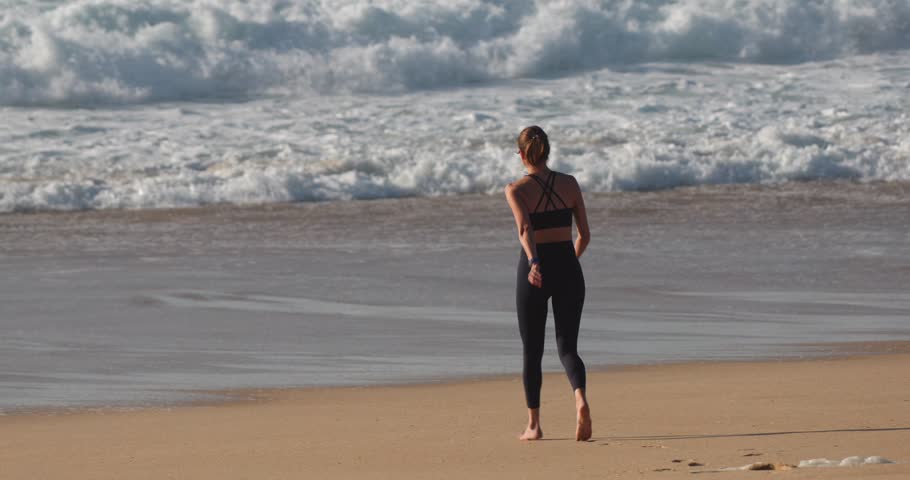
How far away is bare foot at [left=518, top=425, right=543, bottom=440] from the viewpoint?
5660 millimetres

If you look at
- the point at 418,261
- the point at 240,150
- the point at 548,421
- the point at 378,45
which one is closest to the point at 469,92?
the point at 378,45

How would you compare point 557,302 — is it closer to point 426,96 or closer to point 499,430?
point 499,430

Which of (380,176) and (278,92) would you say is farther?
(278,92)

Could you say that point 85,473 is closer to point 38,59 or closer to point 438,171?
point 438,171

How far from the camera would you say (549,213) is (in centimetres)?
575

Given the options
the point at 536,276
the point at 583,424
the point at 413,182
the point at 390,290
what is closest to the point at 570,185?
the point at 536,276

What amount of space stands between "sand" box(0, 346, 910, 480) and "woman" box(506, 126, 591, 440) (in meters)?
0.27

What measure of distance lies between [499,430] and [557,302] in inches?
23.7

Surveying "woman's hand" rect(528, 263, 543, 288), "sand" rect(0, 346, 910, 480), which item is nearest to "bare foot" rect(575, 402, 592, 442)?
"sand" rect(0, 346, 910, 480)

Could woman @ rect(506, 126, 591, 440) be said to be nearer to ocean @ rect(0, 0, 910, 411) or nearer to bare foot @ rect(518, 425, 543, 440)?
bare foot @ rect(518, 425, 543, 440)

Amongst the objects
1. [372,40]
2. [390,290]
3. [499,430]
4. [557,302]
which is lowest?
[390,290]

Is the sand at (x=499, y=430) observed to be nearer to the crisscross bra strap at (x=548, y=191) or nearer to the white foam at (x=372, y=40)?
the crisscross bra strap at (x=548, y=191)

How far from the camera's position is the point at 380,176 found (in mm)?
16672

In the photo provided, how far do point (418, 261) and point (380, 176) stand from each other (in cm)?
542
